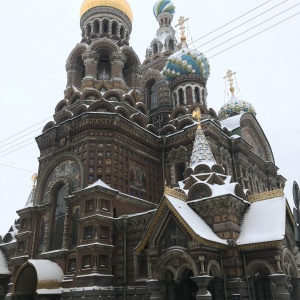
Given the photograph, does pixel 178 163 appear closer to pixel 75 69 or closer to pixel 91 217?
pixel 91 217

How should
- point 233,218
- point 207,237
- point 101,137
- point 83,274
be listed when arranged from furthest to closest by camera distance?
point 101,137, point 83,274, point 233,218, point 207,237

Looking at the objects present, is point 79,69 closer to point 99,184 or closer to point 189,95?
point 189,95

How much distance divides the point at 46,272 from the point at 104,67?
1265cm

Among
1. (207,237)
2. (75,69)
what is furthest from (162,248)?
(75,69)

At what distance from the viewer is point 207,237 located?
38.8 ft

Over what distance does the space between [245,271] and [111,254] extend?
536cm

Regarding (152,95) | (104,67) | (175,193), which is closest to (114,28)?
(104,67)

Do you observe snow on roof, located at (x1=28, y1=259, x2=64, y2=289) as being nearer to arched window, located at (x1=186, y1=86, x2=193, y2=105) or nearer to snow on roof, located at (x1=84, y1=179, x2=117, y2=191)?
snow on roof, located at (x1=84, y1=179, x2=117, y2=191)

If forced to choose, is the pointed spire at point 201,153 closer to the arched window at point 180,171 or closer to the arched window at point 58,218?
the arched window at point 180,171

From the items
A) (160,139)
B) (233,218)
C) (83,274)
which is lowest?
(83,274)

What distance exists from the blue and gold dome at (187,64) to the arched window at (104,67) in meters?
3.88

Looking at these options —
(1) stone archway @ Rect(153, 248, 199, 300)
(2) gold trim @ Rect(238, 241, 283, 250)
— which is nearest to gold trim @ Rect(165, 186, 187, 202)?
(1) stone archway @ Rect(153, 248, 199, 300)

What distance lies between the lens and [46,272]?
14.8 meters

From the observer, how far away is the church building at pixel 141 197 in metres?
12.4
